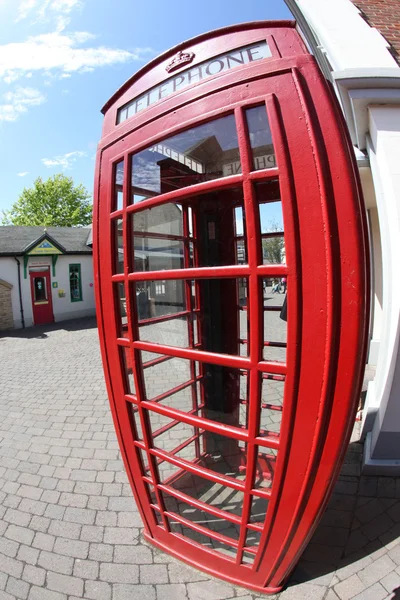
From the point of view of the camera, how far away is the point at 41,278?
1424cm

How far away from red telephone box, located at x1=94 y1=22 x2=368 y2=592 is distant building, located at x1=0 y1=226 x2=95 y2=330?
13.3 metres

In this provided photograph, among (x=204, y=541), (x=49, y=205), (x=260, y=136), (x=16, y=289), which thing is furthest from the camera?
(x=49, y=205)

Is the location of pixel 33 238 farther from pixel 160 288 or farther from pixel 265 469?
pixel 265 469

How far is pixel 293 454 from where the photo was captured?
144 cm

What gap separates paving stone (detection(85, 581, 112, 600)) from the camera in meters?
1.96

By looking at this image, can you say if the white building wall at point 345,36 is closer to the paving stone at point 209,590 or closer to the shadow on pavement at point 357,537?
the shadow on pavement at point 357,537

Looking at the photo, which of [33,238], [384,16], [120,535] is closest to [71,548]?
[120,535]

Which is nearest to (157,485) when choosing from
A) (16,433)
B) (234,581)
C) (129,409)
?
(129,409)

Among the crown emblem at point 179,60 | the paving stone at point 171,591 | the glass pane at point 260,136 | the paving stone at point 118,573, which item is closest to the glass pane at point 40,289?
the paving stone at point 118,573

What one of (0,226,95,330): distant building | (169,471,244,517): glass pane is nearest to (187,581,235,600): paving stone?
(169,471,244,517): glass pane

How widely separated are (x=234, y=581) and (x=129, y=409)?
1321 millimetres

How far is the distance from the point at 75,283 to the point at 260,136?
15.9 meters

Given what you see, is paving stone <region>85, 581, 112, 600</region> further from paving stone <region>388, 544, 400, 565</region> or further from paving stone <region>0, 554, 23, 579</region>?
paving stone <region>388, 544, 400, 565</region>

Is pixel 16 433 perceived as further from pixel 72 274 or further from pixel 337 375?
pixel 72 274
